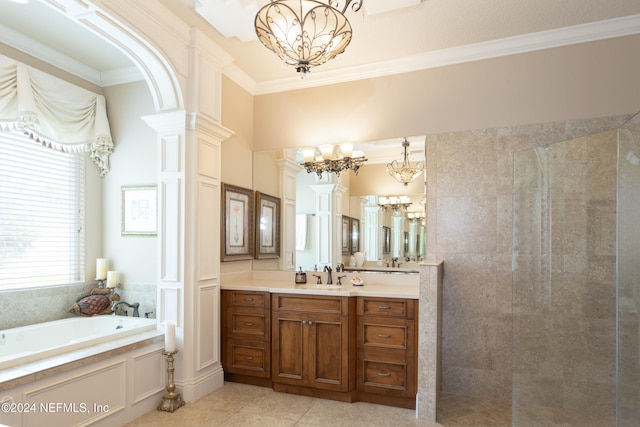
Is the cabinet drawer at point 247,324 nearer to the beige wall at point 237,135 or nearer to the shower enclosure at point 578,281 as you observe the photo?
the beige wall at point 237,135

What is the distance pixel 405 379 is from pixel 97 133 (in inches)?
137

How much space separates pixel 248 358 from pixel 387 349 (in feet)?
3.95

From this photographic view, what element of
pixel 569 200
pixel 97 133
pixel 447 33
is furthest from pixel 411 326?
pixel 97 133

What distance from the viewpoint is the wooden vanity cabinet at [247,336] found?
10.8ft

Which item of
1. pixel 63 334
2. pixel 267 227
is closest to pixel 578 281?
pixel 267 227

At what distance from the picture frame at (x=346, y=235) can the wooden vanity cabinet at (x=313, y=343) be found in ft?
2.33

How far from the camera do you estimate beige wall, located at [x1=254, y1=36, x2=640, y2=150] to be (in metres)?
2.97

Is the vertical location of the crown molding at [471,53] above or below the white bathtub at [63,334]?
above

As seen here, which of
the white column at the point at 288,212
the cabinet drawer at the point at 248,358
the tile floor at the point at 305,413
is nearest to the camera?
the tile floor at the point at 305,413

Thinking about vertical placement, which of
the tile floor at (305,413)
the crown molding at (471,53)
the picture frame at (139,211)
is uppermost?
the crown molding at (471,53)

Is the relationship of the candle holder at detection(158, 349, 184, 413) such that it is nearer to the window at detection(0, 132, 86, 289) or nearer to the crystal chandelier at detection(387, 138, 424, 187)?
the window at detection(0, 132, 86, 289)

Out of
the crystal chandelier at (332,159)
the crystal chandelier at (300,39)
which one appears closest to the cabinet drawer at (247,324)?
the crystal chandelier at (332,159)

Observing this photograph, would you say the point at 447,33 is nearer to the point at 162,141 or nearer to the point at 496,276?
the point at 496,276

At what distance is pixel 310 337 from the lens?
3.12 m
